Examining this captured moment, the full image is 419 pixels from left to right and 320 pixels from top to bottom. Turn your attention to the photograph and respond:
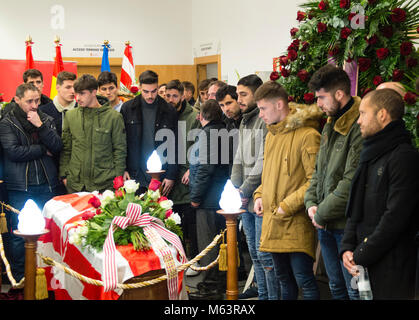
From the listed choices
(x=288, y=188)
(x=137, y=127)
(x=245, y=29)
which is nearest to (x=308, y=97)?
(x=288, y=188)

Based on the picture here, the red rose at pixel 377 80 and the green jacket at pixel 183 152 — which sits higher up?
the red rose at pixel 377 80

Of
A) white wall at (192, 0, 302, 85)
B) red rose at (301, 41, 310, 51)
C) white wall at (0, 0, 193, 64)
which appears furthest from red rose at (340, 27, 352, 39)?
white wall at (0, 0, 193, 64)

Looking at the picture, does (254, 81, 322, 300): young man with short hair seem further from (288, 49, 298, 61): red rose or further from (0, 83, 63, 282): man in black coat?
(0, 83, 63, 282): man in black coat

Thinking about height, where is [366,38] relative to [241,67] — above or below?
below

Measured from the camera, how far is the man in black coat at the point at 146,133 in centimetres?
480

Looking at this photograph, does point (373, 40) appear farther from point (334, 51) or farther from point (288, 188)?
point (288, 188)

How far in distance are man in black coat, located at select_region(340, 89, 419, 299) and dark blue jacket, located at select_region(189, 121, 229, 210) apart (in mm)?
1925

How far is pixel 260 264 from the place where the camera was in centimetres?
383

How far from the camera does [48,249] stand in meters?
3.96


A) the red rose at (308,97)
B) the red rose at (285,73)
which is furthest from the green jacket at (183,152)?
the red rose at (308,97)

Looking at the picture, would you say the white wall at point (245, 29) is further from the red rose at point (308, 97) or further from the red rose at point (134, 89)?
the red rose at point (308, 97)

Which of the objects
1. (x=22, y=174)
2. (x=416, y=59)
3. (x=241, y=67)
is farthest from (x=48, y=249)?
(x=241, y=67)
